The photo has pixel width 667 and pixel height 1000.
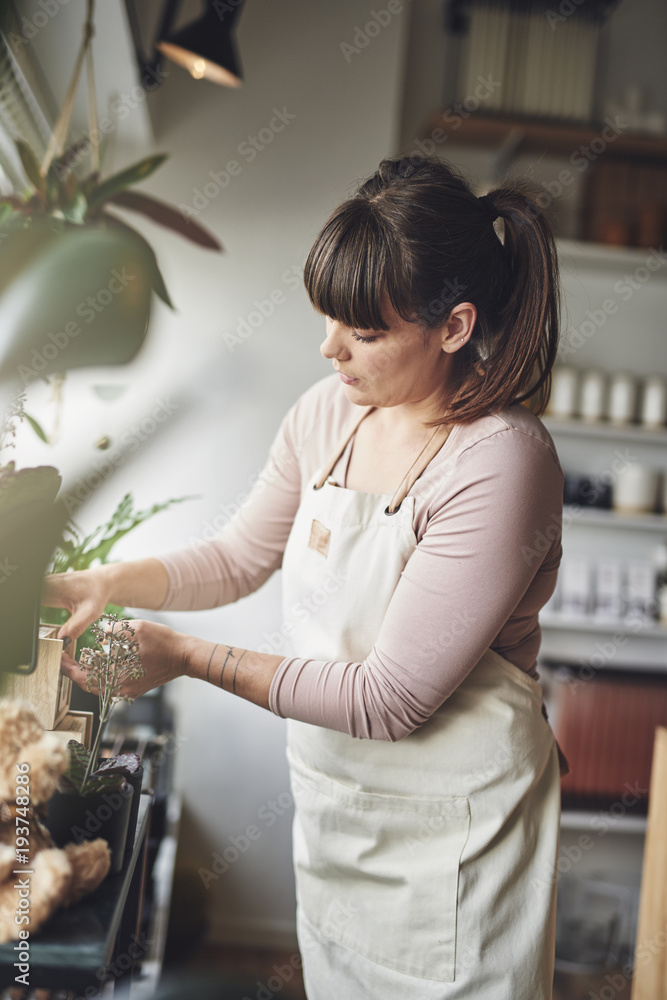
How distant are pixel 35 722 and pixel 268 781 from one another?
1.86 meters

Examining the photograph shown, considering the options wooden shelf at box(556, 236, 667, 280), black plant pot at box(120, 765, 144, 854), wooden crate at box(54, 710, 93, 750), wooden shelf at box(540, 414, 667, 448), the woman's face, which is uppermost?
wooden shelf at box(556, 236, 667, 280)

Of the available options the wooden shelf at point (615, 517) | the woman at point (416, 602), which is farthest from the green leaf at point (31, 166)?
the wooden shelf at point (615, 517)

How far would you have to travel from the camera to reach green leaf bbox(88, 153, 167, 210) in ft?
4.30

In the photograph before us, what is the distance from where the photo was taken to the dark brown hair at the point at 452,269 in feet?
2.82

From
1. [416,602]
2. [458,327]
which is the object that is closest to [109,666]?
[416,602]

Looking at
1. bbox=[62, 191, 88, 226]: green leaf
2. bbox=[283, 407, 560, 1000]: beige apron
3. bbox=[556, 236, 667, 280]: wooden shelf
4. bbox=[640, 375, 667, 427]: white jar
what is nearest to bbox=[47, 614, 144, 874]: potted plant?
bbox=[283, 407, 560, 1000]: beige apron

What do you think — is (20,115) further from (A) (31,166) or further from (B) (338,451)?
(B) (338,451)

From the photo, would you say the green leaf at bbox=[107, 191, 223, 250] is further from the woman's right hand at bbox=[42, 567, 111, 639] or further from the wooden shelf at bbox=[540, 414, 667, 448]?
the wooden shelf at bbox=[540, 414, 667, 448]

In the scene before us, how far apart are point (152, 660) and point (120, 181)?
0.87m

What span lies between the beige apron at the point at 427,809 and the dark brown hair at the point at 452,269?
12cm

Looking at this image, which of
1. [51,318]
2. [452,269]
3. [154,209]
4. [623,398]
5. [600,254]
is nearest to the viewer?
[51,318]

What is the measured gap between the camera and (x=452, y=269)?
88 centimetres

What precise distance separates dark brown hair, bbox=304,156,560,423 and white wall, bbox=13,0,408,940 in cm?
129

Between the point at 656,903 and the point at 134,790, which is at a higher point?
the point at 134,790
